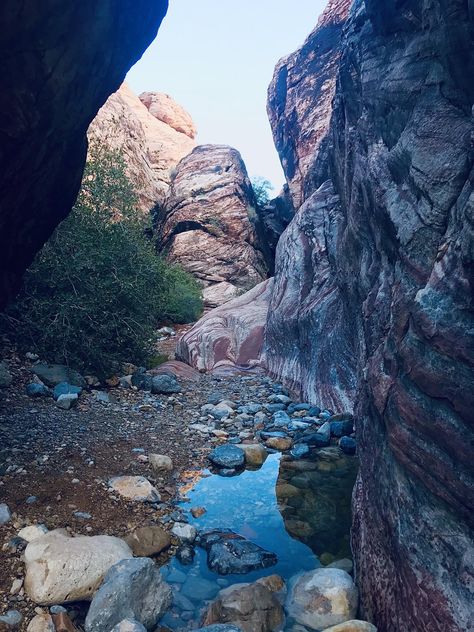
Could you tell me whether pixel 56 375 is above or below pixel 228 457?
above

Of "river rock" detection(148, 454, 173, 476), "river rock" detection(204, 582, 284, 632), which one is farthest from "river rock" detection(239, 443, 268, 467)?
"river rock" detection(204, 582, 284, 632)

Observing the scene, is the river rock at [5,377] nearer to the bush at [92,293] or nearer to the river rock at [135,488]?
the bush at [92,293]

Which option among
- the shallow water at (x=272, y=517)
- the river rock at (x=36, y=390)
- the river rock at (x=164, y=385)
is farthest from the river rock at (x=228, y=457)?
the river rock at (x=36, y=390)

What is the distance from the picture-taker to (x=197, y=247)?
21.4 metres

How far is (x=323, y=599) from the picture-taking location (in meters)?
3.35

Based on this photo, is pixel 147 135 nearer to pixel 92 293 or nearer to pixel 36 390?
pixel 92 293

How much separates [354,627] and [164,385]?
6175 mm

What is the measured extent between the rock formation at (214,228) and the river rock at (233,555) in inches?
620

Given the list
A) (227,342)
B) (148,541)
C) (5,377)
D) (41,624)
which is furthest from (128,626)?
(227,342)

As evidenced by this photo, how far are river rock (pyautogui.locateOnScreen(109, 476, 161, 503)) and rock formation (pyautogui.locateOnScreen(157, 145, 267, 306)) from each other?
14971 mm

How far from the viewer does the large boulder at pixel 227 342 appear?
37.8 feet

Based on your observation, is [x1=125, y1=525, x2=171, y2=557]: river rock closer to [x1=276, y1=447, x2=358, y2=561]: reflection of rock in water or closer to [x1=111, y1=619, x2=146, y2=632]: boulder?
[x1=111, y1=619, x2=146, y2=632]: boulder

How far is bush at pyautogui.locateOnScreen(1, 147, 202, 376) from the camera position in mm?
8680

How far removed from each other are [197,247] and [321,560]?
716 inches
